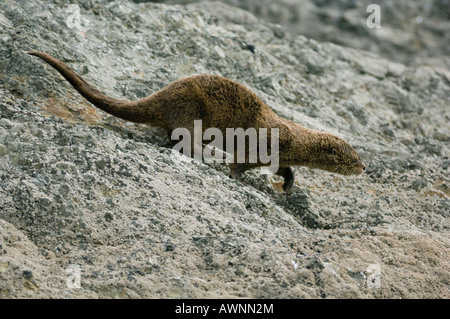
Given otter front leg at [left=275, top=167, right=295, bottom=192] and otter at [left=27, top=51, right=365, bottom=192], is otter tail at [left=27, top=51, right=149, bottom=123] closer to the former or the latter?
otter at [left=27, top=51, right=365, bottom=192]

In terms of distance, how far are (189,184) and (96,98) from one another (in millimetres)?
1083

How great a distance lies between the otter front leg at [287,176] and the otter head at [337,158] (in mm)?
352

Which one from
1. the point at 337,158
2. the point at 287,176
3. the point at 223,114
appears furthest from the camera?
the point at 337,158

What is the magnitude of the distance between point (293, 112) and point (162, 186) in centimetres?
271

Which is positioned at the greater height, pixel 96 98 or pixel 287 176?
pixel 96 98

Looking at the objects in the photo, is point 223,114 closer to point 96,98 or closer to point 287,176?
point 287,176

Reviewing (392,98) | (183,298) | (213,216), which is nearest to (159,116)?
(213,216)

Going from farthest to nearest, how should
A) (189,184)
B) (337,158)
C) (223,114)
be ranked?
1. (337,158)
2. (223,114)
3. (189,184)

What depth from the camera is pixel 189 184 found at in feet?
13.4

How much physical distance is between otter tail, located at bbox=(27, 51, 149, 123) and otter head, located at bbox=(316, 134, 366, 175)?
1837mm

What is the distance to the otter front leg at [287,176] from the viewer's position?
493 centimetres

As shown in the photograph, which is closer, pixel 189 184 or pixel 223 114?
pixel 189 184

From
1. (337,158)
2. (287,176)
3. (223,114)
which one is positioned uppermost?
(223,114)

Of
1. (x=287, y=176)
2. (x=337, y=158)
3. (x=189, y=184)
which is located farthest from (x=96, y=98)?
(x=337, y=158)
